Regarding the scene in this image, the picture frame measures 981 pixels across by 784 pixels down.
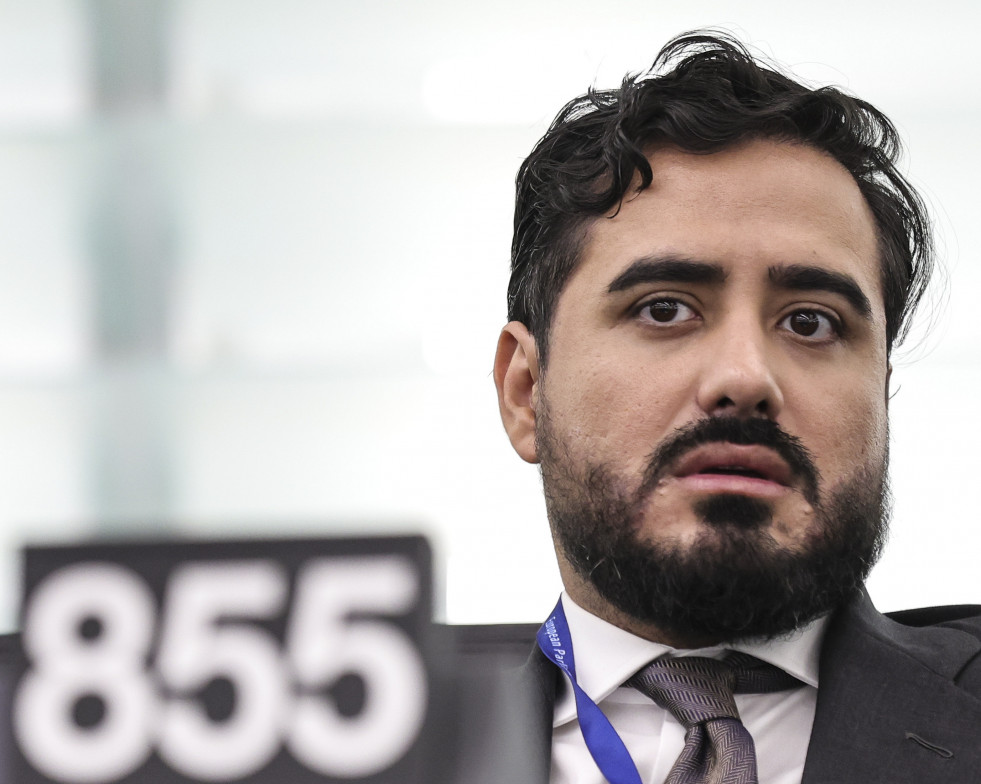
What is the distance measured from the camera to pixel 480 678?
794 mm

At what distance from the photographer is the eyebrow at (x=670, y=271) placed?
127 centimetres

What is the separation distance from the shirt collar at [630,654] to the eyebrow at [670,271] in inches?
16.1

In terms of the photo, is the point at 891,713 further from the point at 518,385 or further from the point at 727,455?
the point at 518,385

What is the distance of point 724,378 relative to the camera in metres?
1.18

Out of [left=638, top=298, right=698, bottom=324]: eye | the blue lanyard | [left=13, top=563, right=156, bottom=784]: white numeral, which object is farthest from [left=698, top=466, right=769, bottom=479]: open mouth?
[left=13, top=563, right=156, bottom=784]: white numeral

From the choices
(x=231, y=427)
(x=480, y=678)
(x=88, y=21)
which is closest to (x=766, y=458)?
(x=480, y=678)

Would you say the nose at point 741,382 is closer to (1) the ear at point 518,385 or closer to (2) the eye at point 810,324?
(2) the eye at point 810,324

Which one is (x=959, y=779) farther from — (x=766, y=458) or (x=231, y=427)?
(x=231, y=427)

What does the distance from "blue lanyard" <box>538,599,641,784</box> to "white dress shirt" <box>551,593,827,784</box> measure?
3 cm

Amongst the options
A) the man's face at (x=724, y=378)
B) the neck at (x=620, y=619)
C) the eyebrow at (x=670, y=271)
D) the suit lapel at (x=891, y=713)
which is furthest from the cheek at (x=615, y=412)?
the suit lapel at (x=891, y=713)

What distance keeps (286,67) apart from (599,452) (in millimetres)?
2002

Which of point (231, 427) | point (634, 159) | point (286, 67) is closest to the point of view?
point (634, 159)

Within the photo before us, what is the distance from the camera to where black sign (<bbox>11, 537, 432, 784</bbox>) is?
740 mm

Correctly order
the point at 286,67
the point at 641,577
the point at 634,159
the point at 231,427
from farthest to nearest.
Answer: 1. the point at 286,67
2. the point at 231,427
3. the point at 634,159
4. the point at 641,577
